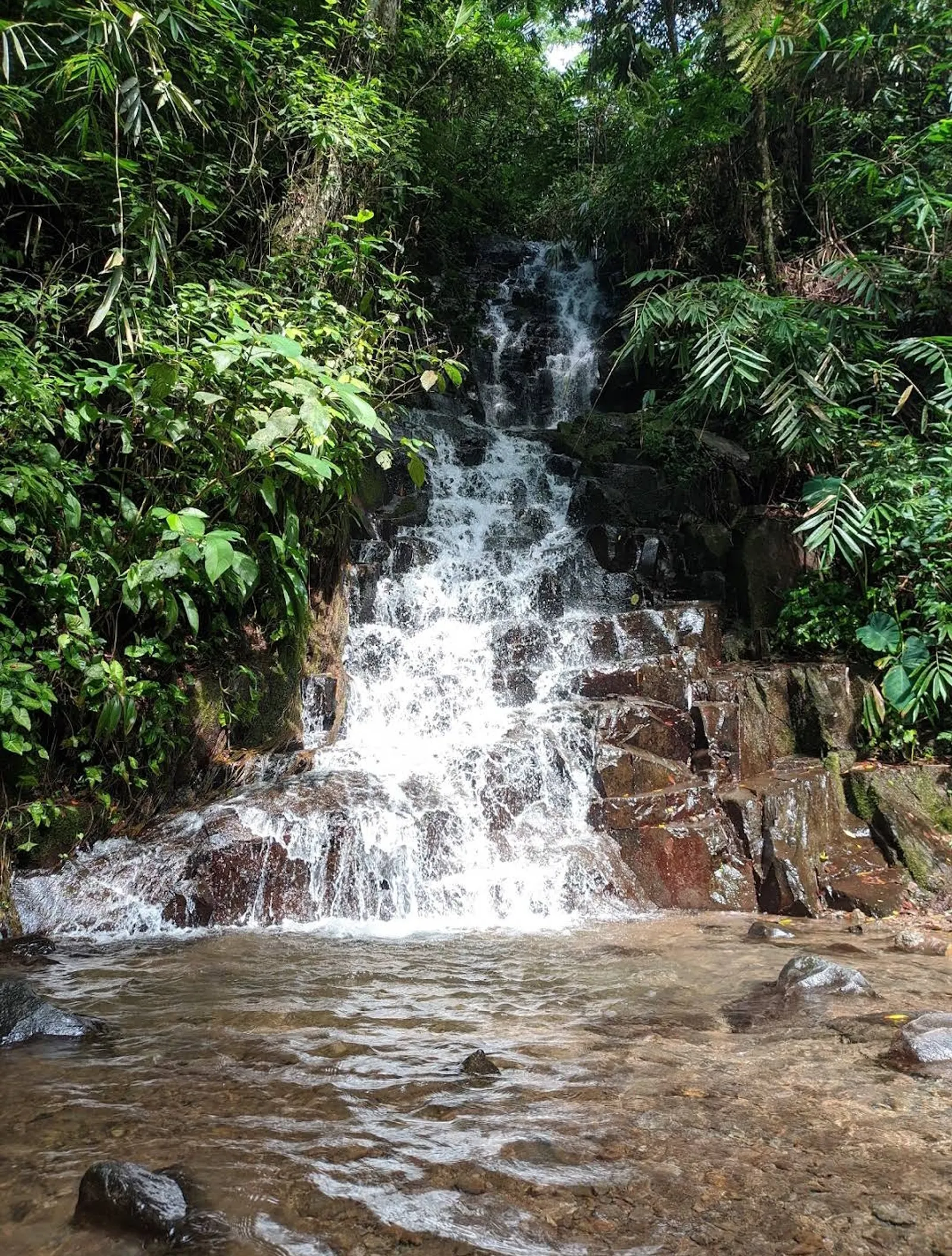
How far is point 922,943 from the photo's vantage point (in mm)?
4297

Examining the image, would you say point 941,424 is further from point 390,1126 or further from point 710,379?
point 390,1126

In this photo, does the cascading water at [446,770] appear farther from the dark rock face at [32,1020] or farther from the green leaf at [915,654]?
the green leaf at [915,654]

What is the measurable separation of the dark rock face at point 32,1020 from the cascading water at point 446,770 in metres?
1.86

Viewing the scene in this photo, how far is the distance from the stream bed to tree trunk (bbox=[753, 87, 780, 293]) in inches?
307

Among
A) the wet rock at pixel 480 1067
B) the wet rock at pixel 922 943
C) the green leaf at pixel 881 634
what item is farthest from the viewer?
the green leaf at pixel 881 634

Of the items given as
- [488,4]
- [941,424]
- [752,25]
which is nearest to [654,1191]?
[941,424]

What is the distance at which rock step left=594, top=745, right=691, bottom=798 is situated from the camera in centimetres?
611

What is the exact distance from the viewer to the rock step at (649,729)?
638 cm

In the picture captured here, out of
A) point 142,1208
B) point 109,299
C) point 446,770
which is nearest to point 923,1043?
point 142,1208

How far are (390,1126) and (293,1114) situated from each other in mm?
289

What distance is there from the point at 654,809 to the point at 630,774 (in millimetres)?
371

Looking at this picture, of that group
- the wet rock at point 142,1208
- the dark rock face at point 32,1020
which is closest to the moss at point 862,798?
the dark rock face at point 32,1020

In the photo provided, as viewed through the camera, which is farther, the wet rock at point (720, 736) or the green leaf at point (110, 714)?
the wet rock at point (720, 736)

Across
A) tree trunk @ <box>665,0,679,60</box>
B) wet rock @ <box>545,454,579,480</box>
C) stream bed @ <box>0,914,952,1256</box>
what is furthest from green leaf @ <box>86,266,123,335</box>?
tree trunk @ <box>665,0,679,60</box>
